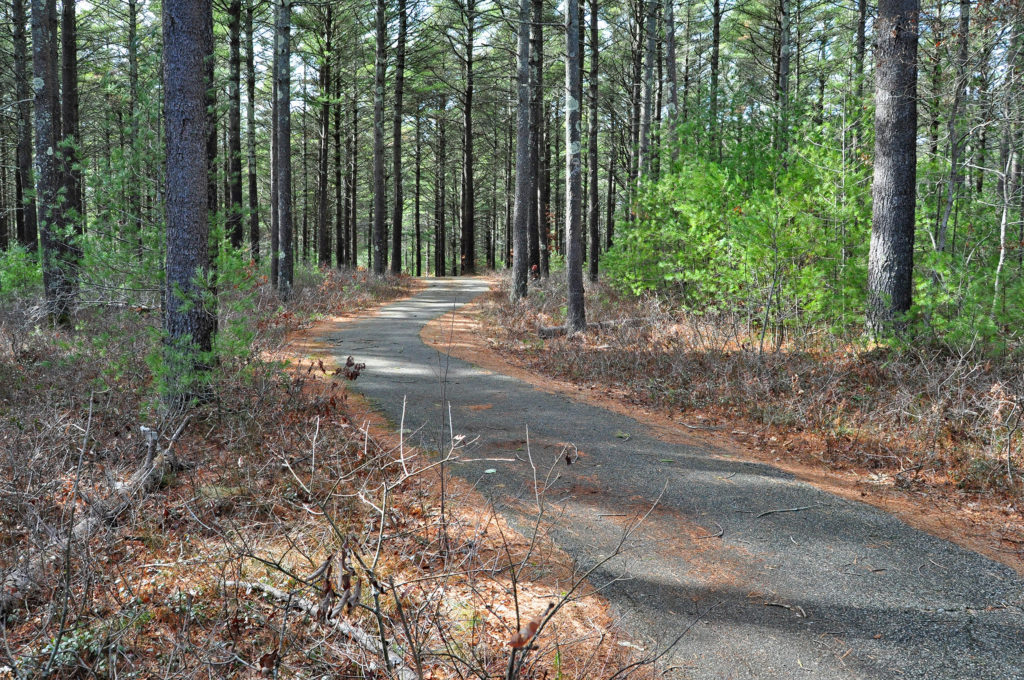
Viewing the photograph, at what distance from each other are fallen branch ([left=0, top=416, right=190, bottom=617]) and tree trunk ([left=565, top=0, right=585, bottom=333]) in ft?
27.2

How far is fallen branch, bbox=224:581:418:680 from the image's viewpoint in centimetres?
270

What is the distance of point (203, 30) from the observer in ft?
19.8

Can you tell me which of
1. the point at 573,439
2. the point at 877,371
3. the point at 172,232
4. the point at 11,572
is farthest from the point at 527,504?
the point at 877,371

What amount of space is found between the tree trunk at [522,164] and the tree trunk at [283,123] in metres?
5.81

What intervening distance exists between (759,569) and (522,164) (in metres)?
14.0

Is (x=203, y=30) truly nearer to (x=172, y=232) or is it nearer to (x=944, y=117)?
(x=172, y=232)

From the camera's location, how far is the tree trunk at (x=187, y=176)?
232 inches

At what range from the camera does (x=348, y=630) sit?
2.91 metres

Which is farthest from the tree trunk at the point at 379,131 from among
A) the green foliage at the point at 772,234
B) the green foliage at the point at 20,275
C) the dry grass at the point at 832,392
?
the dry grass at the point at 832,392

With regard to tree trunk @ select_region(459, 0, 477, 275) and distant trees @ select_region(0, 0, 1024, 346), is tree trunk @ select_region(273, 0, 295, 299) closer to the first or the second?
distant trees @ select_region(0, 0, 1024, 346)

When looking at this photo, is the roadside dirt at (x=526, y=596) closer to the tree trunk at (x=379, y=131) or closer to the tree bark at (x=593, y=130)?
the tree bark at (x=593, y=130)

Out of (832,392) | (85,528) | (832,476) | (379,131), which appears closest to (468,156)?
(379,131)

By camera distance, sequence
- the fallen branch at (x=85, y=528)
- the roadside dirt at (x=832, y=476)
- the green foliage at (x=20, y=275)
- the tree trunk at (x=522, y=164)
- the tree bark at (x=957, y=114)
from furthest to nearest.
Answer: the tree trunk at (x=522, y=164), the green foliage at (x=20, y=275), the tree bark at (x=957, y=114), the roadside dirt at (x=832, y=476), the fallen branch at (x=85, y=528)

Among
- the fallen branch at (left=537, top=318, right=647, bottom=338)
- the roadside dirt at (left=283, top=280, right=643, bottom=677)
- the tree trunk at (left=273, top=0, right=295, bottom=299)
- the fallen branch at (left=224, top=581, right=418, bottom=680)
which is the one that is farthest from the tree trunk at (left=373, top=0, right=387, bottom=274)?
the fallen branch at (left=224, top=581, right=418, bottom=680)
